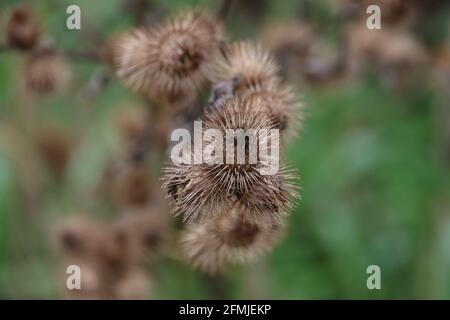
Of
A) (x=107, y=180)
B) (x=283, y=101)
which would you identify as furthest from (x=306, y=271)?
(x=283, y=101)

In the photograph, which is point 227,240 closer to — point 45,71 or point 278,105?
point 278,105

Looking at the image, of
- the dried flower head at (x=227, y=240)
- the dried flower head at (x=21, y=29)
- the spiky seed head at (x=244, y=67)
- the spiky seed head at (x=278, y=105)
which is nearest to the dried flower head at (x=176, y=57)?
the spiky seed head at (x=244, y=67)

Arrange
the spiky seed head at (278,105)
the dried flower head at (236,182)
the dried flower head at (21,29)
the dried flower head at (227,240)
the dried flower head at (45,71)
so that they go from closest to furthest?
the dried flower head at (236,182) → the spiky seed head at (278,105) → the dried flower head at (227,240) → the dried flower head at (21,29) → the dried flower head at (45,71)

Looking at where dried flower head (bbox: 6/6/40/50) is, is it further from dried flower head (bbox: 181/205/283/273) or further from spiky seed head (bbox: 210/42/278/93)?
dried flower head (bbox: 181/205/283/273)

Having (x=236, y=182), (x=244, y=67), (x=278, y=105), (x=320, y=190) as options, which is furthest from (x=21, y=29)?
(x=320, y=190)

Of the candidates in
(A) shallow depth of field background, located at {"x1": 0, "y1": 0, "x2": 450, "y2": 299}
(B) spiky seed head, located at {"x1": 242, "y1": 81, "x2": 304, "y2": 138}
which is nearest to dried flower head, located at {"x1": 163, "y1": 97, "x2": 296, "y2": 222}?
(B) spiky seed head, located at {"x1": 242, "y1": 81, "x2": 304, "y2": 138}

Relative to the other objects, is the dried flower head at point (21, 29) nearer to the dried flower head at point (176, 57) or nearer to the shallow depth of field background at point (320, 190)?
the dried flower head at point (176, 57)
